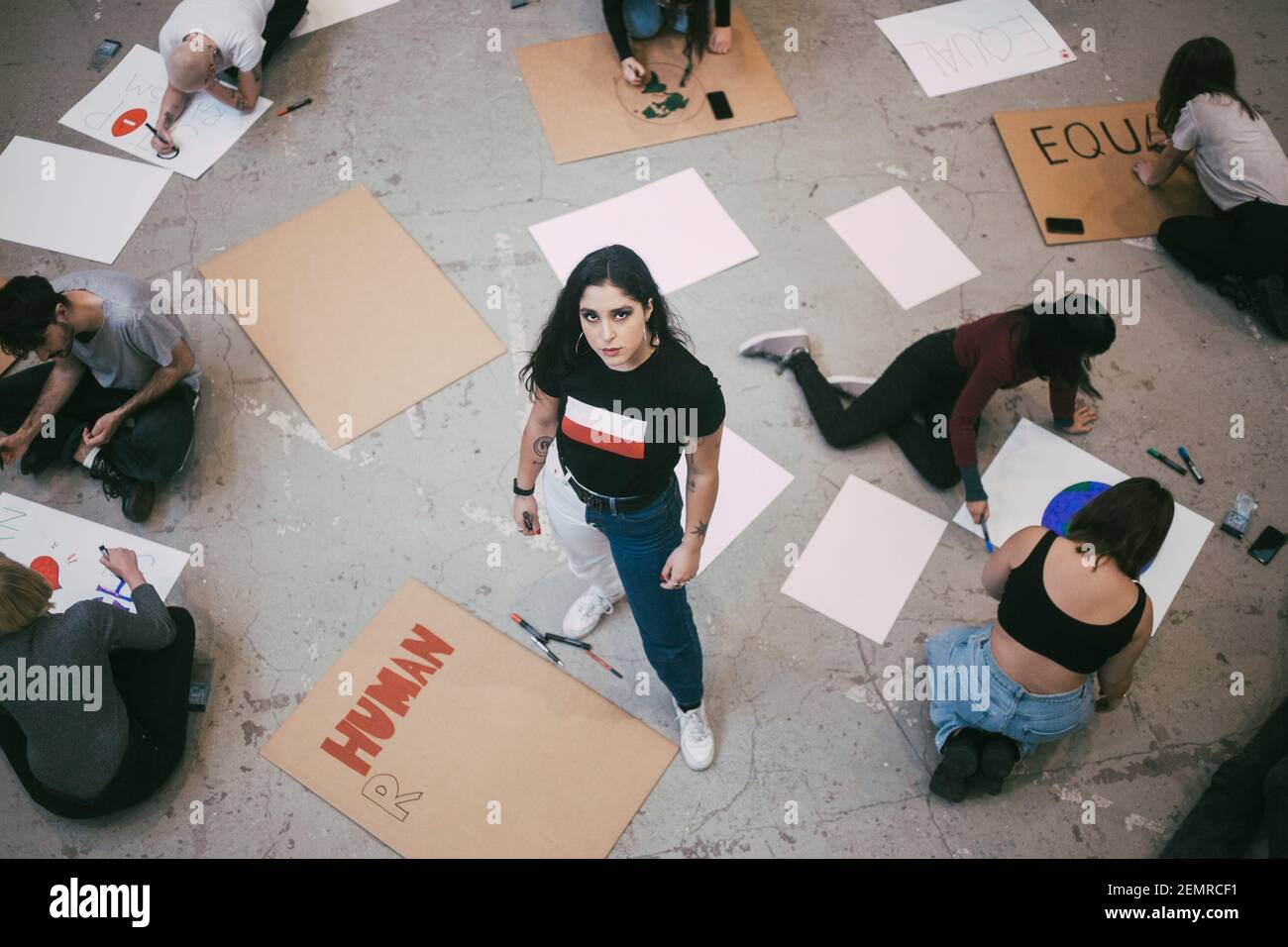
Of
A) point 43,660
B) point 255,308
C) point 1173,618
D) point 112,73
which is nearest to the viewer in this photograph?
point 43,660

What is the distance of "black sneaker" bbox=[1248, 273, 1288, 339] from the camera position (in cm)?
272

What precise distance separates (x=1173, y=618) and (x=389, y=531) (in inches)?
87.1

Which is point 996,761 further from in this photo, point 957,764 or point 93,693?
point 93,693

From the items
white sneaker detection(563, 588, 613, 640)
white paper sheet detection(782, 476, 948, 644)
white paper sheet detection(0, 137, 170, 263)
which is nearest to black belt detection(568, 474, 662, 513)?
white sneaker detection(563, 588, 613, 640)

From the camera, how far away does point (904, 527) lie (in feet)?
8.10

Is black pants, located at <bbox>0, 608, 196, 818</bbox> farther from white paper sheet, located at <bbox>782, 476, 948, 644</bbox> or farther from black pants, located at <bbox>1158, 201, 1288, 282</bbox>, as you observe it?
black pants, located at <bbox>1158, 201, 1288, 282</bbox>

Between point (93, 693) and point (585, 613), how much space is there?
1157 mm

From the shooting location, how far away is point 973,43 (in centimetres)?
331

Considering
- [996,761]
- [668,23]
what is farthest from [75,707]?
[668,23]

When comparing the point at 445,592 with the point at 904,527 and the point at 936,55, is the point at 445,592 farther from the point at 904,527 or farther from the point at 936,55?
the point at 936,55

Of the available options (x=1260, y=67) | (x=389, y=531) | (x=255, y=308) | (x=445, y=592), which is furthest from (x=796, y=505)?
(x=1260, y=67)
